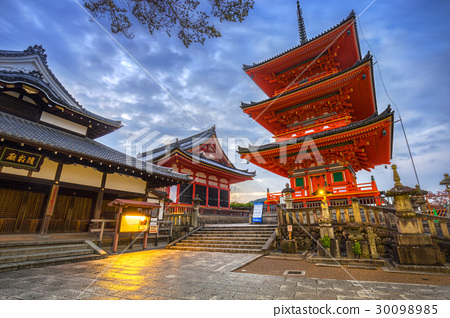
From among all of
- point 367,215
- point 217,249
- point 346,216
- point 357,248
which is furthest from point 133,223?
point 367,215

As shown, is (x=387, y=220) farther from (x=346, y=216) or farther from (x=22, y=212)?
(x=22, y=212)

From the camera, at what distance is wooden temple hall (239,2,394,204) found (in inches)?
438

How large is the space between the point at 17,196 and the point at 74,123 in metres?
4.61

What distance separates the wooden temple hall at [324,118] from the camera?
11.1 metres

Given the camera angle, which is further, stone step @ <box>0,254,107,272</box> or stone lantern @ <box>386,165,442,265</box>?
stone lantern @ <box>386,165,442,265</box>

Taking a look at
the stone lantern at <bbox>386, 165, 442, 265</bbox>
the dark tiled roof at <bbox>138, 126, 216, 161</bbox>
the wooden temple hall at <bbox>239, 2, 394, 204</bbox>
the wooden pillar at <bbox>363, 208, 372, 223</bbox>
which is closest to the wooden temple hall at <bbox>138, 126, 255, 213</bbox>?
the dark tiled roof at <bbox>138, 126, 216, 161</bbox>

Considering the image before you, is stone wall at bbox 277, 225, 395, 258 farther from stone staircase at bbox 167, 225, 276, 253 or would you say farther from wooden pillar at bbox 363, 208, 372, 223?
stone staircase at bbox 167, 225, 276, 253

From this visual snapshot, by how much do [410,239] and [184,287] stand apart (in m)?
6.32

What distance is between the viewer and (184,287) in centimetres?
374

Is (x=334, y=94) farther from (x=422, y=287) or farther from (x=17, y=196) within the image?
(x=17, y=196)

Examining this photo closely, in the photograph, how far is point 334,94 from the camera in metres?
12.8

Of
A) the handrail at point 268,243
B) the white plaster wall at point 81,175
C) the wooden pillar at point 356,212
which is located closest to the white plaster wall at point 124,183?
the white plaster wall at point 81,175

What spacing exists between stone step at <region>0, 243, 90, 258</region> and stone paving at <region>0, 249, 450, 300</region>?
1.53 meters

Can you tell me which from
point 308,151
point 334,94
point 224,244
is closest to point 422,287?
point 224,244
